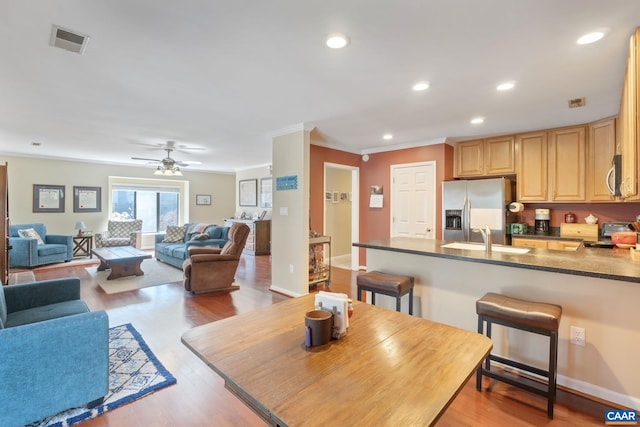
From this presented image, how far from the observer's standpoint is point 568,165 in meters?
4.14

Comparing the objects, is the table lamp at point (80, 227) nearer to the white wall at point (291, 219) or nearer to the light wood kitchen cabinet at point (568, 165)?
the white wall at point (291, 219)

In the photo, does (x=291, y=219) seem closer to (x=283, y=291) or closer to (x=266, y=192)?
(x=283, y=291)

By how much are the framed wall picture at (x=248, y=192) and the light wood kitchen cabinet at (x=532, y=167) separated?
6481mm

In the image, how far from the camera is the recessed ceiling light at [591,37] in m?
1.95

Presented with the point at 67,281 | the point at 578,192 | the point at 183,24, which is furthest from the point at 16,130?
the point at 578,192

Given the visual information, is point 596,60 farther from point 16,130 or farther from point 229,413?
point 16,130

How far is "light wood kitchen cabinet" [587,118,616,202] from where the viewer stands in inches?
147

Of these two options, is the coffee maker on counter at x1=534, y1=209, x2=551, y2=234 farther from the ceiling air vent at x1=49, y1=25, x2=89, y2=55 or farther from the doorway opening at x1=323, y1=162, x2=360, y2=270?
the ceiling air vent at x1=49, y1=25, x2=89, y2=55

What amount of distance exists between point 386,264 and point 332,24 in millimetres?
2115

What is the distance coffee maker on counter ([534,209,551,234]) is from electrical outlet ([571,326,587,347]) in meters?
2.89

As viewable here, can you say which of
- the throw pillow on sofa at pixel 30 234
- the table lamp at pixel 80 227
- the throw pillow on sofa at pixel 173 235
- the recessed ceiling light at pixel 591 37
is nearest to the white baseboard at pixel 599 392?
the recessed ceiling light at pixel 591 37

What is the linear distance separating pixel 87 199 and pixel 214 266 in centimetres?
517

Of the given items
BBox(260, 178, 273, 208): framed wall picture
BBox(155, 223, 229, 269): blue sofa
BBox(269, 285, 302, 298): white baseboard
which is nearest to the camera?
BBox(269, 285, 302, 298): white baseboard

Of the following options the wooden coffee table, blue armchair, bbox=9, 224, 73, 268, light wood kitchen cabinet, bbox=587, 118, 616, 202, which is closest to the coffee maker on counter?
light wood kitchen cabinet, bbox=587, 118, 616, 202
